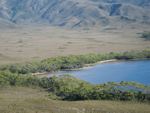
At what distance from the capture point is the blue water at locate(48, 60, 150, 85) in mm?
106938

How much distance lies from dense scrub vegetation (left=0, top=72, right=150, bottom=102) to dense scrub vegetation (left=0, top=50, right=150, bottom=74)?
2971 cm

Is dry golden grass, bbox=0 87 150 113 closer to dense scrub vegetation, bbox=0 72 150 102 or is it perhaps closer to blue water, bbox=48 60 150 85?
dense scrub vegetation, bbox=0 72 150 102

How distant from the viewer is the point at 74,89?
7631cm

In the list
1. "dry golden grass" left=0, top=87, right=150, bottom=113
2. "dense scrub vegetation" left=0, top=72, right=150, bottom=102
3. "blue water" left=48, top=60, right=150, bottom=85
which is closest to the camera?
"dry golden grass" left=0, top=87, right=150, bottom=113

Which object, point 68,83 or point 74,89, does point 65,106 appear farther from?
point 68,83

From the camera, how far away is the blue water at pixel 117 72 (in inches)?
4210

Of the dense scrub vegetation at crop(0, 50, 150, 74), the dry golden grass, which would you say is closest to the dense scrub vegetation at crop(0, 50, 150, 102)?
the dense scrub vegetation at crop(0, 50, 150, 74)

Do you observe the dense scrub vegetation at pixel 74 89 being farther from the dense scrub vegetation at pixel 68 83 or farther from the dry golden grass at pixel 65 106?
the dry golden grass at pixel 65 106

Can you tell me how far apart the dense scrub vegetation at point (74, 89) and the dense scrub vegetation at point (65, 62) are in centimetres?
2971

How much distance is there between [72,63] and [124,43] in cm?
6020

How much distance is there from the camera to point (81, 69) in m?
133

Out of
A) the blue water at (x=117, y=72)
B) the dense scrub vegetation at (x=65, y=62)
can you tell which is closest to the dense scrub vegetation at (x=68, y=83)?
the dense scrub vegetation at (x=65, y=62)

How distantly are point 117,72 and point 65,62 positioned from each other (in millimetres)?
22818

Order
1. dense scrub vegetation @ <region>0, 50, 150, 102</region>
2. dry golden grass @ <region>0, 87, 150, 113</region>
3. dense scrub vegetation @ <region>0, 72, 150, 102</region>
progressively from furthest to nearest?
dense scrub vegetation @ <region>0, 50, 150, 102</region> → dense scrub vegetation @ <region>0, 72, 150, 102</region> → dry golden grass @ <region>0, 87, 150, 113</region>
